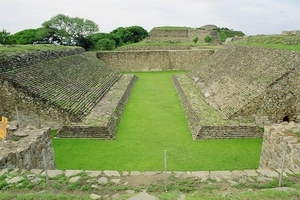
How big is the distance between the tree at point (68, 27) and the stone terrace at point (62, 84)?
2686 centimetres

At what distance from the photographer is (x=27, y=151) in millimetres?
4934

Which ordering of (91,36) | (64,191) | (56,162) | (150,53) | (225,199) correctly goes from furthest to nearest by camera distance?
(91,36)
(150,53)
(56,162)
(64,191)
(225,199)

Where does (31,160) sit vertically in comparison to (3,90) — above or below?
below

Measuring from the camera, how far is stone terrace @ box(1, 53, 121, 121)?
323 inches

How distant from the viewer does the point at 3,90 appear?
8.02 meters

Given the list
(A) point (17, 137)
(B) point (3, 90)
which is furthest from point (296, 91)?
(B) point (3, 90)

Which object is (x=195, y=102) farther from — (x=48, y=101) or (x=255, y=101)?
(x=48, y=101)

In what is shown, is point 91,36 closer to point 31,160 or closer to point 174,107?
point 174,107

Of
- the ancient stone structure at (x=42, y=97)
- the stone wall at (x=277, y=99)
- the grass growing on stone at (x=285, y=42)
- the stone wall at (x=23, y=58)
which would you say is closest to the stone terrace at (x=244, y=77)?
the stone wall at (x=277, y=99)

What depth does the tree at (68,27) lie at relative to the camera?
37.4 m

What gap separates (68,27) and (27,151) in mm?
37739

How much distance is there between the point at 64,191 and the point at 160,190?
61.0 inches

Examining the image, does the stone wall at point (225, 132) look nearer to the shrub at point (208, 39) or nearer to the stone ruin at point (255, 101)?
the stone ruin at point (255, 101)

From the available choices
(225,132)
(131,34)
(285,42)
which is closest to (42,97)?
(225,132)
